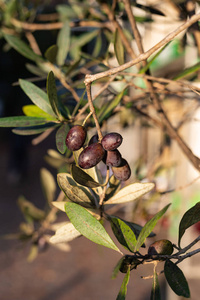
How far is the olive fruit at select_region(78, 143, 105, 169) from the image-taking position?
1.35 feet

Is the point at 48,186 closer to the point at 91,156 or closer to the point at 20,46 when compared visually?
the point at 20,46

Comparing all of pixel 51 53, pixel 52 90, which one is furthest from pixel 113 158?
pixel 51 53

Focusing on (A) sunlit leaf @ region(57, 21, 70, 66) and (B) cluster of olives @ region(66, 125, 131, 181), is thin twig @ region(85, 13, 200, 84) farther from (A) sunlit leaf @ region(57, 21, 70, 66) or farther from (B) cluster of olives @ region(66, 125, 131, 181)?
(A) sunlit leaf @ region(57, 21, 70, 66)

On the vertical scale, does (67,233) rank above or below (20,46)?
below

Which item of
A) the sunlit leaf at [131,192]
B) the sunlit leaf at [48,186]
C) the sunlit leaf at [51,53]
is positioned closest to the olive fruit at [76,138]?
the sunlit leaf at [131,192]

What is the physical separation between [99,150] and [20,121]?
141 mm

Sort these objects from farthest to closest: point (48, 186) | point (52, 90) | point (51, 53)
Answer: point (48, 186) < point (51, 53) < point (52, 90)

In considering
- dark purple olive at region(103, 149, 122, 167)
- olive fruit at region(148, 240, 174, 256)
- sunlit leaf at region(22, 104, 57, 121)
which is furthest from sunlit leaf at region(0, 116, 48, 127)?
olive fruit at region(148, 240, 174, 256)

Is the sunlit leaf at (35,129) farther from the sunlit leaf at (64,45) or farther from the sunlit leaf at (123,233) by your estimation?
the sunlit leaf at (64,45)

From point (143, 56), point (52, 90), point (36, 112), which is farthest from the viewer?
point (36, 112)

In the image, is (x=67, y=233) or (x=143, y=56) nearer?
(x=143, y=56)

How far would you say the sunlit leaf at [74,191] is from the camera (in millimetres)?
442

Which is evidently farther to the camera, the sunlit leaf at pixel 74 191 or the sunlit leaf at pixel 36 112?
the sunlit leaf at pixel 36 112

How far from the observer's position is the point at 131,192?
0.49 meters
